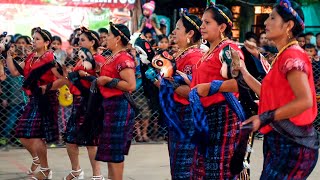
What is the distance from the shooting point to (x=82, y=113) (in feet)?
22.0

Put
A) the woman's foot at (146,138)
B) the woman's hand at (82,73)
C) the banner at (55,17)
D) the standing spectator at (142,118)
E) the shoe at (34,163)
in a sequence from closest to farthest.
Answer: the woman's hand at (82,73) < the shoe at (34,163) < the standing spectator at (142,118) < the woman's foot at (146,138) < the banner at (55,17)

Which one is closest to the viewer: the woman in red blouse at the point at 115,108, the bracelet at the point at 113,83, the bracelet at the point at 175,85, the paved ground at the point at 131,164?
the bracelet at the point at 175,85

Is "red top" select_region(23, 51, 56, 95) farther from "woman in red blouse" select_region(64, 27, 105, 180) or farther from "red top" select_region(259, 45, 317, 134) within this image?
"red top" select_region(259, 45, 317, 134)

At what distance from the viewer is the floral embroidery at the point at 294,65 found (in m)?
3.53

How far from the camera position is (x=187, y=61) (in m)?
5.06

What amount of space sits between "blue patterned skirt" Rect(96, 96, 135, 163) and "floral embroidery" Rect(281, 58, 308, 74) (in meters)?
2.59

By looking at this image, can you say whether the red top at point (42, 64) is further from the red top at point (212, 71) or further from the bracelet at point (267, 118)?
the bracelet at point (267, 118)

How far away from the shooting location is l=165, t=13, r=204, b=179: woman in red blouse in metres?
5.05

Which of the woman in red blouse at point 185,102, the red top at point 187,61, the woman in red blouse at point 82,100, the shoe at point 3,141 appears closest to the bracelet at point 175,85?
the woman in red blouse at point 185,102

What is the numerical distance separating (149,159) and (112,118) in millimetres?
2633

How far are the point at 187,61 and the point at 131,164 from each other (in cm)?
329

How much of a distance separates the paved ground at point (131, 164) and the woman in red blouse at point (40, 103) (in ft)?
1.65

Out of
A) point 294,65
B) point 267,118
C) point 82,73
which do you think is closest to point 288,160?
point 267,118

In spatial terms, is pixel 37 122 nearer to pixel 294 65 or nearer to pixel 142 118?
pixel 142 118
